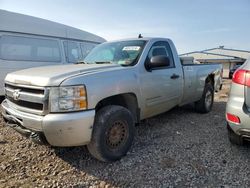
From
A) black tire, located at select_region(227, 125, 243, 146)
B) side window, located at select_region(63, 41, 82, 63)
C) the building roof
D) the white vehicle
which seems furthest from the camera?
the building roof

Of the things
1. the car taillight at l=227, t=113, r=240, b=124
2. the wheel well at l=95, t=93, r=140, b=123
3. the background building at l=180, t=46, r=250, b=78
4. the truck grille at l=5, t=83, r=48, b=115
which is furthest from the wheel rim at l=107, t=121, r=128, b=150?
the background building at l=180, t=46, r=250, b=78

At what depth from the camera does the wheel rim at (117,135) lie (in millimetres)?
3438

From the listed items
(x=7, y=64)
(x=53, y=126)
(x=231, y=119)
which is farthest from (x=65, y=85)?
(x=7, y=64)

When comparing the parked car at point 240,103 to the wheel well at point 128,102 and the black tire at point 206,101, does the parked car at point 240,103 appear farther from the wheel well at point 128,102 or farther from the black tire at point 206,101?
the black tire at point 206,101

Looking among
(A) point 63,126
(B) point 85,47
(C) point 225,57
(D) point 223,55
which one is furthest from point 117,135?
(D) point 223,55

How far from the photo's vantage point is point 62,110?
→ 2928 mm

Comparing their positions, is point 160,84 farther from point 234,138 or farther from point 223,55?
point 223,55

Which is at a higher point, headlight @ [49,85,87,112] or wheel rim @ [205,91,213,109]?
headlight @ [49,85,87,112]

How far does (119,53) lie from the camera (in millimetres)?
4430

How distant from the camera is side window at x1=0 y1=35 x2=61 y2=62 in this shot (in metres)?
6.39

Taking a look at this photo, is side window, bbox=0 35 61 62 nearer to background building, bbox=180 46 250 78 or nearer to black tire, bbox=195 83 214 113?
black tire, bbox=195 83 214 113

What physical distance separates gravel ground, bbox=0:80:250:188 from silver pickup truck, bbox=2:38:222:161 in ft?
1.03

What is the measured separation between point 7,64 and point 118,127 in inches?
166

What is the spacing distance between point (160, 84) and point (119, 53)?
0.92 metres
